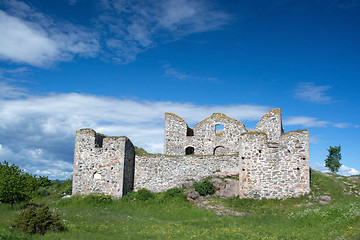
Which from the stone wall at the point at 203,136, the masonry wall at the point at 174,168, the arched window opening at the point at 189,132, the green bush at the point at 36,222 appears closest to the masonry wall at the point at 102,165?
the masonry wall at the point at 174,168

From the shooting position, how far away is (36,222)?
16328mm

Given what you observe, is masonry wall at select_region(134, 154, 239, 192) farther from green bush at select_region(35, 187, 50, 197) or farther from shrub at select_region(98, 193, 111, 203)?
green bush at select_region(35, 187, 50, 197)

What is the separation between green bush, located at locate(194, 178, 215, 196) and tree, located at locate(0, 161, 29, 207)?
44.7 feet

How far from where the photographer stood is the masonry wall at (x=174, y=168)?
28.3 meters

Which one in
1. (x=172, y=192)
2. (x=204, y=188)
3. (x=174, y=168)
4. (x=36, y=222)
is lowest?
(x=36, y=222)

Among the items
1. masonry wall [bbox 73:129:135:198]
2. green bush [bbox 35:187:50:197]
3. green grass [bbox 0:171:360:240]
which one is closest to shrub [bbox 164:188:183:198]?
green grass [bbox 0:171:360:240]

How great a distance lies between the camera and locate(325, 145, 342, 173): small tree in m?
47.1

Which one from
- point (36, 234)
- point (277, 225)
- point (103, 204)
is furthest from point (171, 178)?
point (36, 234)

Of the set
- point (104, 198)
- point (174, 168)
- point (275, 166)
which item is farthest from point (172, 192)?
point (275, 166)

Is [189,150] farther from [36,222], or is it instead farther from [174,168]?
[36,222]

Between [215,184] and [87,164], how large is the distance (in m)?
11.5

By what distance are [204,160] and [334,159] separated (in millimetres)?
27845

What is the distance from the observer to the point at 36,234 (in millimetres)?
15812

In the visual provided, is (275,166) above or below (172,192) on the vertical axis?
above
